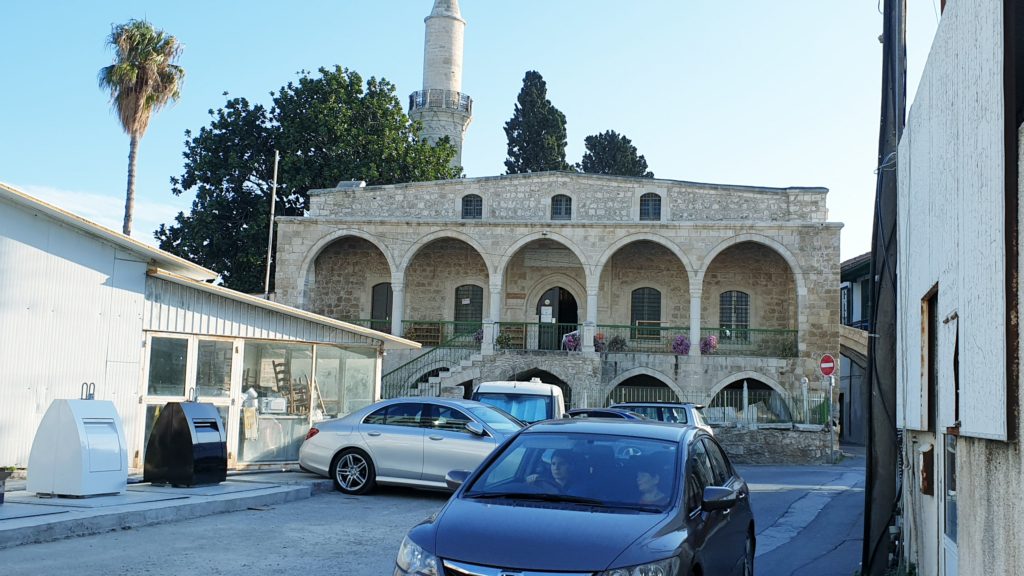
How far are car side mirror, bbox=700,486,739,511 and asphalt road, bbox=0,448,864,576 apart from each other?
338 centimetres

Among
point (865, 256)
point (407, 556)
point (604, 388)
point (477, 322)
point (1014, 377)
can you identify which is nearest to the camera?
point (1014, 377)

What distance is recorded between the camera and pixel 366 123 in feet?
133

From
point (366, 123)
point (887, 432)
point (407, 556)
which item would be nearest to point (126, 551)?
point (407, 556)

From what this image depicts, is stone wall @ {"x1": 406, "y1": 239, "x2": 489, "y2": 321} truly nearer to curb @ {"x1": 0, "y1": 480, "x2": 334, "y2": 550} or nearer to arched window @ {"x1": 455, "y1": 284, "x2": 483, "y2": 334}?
arched window @ {"x1": 455, "y1": 284, "x2": 483, "y2": 334}

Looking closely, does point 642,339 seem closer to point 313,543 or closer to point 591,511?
point 313,543

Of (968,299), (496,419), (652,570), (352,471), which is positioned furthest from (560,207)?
(652,570)

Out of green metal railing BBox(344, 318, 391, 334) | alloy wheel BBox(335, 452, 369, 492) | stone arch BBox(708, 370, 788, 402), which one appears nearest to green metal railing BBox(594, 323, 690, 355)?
stone arch BBox(708, 370, 788, 402)

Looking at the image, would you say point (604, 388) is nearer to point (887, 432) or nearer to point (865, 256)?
point (865, 256)

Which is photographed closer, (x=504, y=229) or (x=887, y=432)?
(x=887, y=432)

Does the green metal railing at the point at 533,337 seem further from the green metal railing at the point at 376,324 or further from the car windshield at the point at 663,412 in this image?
the car windshield at the point at 663,412

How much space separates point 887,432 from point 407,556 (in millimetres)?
5498

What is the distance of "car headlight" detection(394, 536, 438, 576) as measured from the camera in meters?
5.25

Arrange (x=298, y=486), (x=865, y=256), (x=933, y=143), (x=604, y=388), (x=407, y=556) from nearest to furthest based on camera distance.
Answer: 1. (x=407, y=556)
2. (x=933, y=143)
3. (x=298, y=486)
4. (x=604, y=388)
5. (x=865, y=256)

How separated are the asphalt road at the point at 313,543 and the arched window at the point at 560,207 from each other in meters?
17.8
